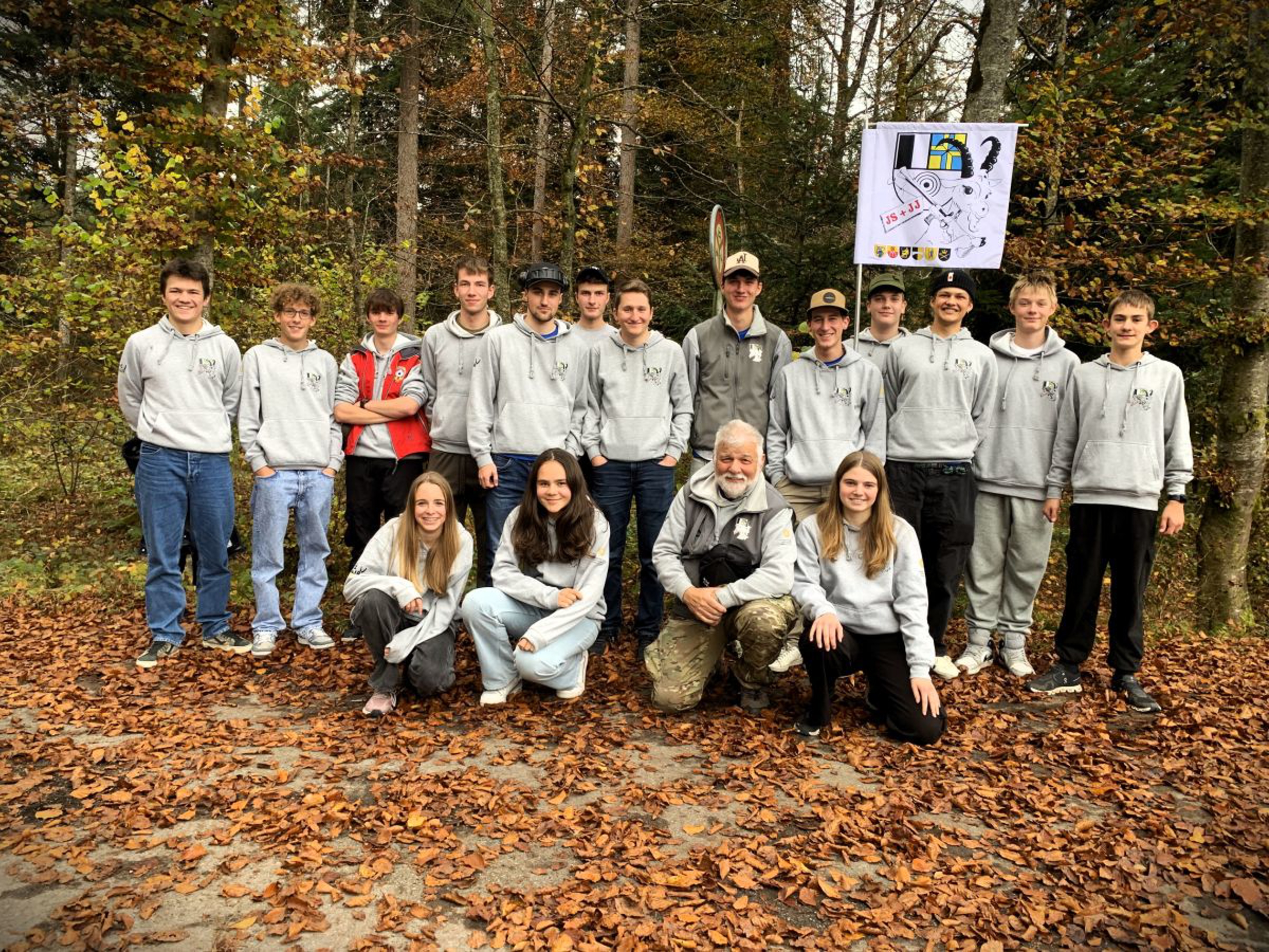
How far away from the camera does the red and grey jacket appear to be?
5.81 meters

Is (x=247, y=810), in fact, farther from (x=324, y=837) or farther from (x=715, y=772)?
(x=715, y=772)

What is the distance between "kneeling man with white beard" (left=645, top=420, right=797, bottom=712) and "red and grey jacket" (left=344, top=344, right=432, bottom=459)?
1.95m

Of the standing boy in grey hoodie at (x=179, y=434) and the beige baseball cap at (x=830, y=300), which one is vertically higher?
the beige baseball cap at (x=830, y=300)

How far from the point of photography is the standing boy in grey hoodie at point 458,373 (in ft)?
18.9

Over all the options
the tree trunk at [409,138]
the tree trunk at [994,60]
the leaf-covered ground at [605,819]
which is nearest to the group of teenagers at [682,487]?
the leaf-covered ground at [605,819]

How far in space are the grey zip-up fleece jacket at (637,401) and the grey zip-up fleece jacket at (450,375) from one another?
82cm

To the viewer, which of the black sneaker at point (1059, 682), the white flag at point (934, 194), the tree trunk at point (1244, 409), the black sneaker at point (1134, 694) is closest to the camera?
the black sneaker at point (1134, 694)

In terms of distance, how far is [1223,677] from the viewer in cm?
562

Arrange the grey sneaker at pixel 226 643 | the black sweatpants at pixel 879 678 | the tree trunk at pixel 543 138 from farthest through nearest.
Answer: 1. the tree trunk at pixel 543 138
2. the grey sneaker at pixel 226 643
3. the black sweatpants at pixel 879 678

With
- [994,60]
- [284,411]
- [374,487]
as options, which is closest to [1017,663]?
[374,487]

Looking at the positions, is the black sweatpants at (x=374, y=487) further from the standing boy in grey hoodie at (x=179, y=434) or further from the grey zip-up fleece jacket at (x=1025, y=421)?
the grey zip-up fleece jacket at (x=1025, y=421)

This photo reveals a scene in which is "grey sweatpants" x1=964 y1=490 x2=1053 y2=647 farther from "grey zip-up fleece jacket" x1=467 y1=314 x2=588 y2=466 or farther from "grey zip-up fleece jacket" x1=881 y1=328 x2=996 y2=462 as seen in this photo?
"grey zip-up fleece jacket" x1=467 y1=314 x2=588 y2=466

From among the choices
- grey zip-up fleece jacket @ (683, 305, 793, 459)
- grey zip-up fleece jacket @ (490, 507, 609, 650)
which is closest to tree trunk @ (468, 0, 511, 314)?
grey zip-up fleece jacket @ (683, 305, 793, 459)

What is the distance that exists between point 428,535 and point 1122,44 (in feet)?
27.8
